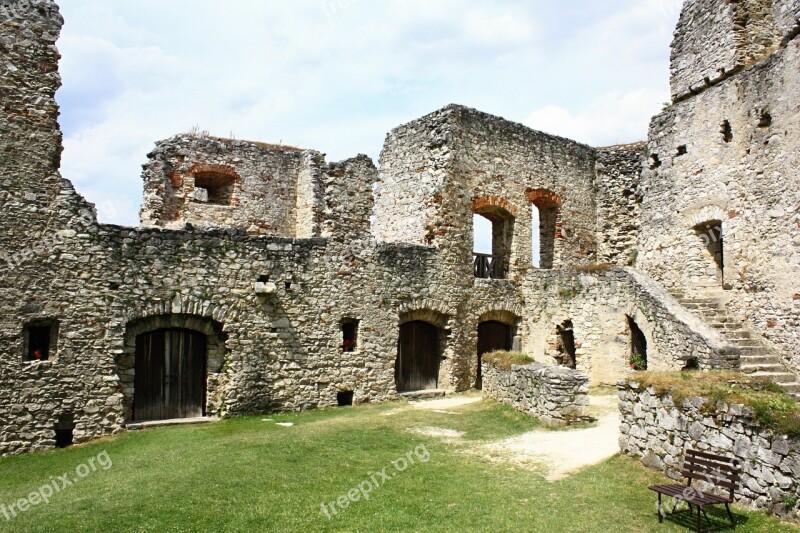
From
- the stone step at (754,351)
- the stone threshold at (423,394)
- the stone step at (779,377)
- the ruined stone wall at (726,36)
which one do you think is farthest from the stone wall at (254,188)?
the stone step at (779,377)

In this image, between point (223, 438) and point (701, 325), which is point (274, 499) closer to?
point (223, 438)

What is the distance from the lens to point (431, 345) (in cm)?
1814

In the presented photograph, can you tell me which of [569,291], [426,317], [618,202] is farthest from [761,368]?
[618,202]

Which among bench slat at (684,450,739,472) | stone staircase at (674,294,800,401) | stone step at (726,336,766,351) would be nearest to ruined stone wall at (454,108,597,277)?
stone staircase at (674,294,800,401)

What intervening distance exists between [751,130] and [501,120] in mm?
7778

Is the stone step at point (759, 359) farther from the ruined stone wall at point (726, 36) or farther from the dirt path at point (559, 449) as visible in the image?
the ruined stone wall at point (726, 36)

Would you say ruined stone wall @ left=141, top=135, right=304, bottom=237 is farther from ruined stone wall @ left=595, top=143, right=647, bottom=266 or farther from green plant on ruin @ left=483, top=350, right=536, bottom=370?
ruined stone wall @ left=595, top=143, right=647, bottom=266

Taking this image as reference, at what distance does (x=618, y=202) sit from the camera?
2214 centimetres

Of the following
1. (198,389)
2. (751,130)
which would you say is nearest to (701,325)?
(751,130)

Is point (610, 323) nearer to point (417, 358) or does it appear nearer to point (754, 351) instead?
point (754, 351)

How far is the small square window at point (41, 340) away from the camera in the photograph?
11.9m

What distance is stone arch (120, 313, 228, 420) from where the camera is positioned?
12742mm

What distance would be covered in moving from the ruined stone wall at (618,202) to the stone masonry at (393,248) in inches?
2.8

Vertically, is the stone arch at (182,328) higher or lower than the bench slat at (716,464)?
higher
